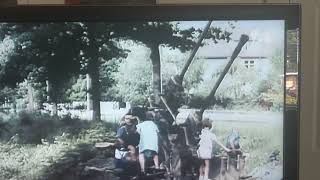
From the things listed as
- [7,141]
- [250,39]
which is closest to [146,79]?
[250,39]

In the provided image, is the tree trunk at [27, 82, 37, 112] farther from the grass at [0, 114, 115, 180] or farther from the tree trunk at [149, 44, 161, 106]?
the tree trunk at [149, 44, 161, 106]

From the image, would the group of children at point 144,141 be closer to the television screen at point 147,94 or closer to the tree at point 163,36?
the television screen at point 147,94

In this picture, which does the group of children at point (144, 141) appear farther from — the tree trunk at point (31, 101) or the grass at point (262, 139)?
the tree trunk at point (31, 101)

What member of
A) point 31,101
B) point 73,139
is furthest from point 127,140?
point 31,101

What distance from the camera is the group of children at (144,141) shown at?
3.52 feet

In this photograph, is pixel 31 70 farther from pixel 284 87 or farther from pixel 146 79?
pixel 284 87

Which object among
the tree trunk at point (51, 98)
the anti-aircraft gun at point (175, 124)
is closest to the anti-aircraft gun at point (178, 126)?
the anti-aircraft gun at point (175, 124)

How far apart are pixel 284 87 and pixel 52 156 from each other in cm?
57

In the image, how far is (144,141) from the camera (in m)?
1.07

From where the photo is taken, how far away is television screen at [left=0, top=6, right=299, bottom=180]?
3.48ft

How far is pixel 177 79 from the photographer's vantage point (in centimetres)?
107

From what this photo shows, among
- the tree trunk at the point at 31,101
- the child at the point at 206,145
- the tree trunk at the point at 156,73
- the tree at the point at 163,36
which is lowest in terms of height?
the child at the point at 206,145

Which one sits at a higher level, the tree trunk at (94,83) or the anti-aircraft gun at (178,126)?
the tree trunk at (94,83)

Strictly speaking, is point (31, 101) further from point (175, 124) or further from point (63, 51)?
point (175, 124)
